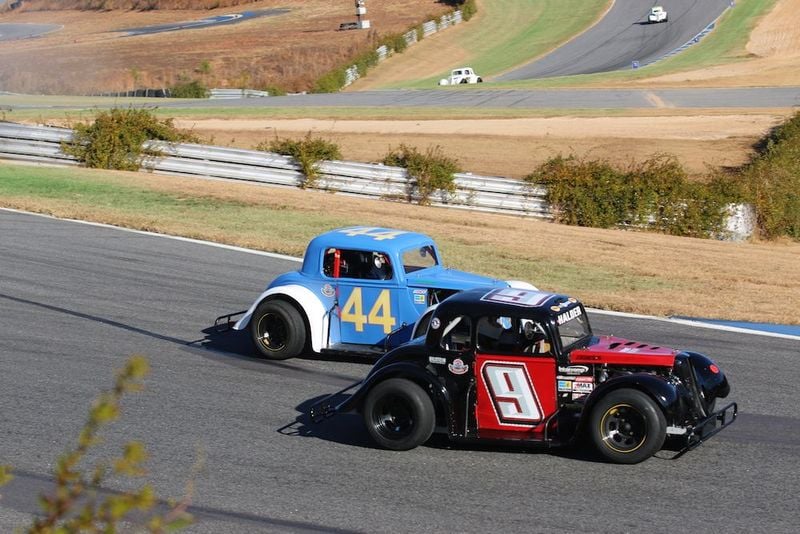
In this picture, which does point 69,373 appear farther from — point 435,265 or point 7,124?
point 7,124

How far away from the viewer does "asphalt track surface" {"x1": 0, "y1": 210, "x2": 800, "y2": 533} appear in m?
7.44

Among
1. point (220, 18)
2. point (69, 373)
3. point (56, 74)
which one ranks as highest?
point (220, 18)

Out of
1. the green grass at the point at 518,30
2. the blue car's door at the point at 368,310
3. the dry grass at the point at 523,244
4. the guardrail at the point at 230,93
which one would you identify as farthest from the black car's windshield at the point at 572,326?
the green grass at the point at 518,30

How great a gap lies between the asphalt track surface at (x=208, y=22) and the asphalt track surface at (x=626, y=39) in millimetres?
26689

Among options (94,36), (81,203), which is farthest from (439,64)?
(81,203)

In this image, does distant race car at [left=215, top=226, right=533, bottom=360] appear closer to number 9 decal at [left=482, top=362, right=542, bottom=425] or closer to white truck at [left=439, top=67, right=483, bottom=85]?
number 9 decal at [left=482, top=362, right=542, bottom=425]

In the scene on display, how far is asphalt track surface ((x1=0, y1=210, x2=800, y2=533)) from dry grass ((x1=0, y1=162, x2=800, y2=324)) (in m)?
2.06

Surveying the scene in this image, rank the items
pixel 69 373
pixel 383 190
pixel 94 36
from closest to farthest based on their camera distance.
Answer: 1. pixel 69 373
2. pixel 383 190
3. pixel 94 36

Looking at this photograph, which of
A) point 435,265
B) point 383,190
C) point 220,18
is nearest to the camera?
point 435,265

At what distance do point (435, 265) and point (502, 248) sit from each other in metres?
6.93

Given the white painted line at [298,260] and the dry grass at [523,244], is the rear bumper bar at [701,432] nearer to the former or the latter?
the white painted line at [298,260]

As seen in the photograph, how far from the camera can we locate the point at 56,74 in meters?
64.5

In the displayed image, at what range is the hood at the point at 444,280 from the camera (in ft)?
37.1

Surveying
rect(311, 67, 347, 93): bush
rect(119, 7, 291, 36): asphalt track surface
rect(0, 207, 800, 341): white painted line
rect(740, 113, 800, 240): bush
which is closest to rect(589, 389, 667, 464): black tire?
rect(0, 207, 800, 341): white painted line
